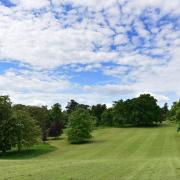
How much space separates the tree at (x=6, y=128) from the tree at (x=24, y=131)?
0.90m

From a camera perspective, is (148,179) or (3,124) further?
(3,124)

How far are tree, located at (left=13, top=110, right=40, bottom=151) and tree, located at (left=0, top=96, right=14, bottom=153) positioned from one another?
897 mm

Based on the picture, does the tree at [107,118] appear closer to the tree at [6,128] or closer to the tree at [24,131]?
the tree at [24,131]

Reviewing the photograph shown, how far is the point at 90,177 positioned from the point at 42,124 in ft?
303

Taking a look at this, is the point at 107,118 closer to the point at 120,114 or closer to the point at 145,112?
the point at 120,114

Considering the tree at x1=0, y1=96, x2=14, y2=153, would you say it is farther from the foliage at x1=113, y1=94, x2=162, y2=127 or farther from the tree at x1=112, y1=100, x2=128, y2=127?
the tree at x1=112, y1=100, x2=128, y2=127

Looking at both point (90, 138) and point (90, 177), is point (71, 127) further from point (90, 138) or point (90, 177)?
point (90, 177)

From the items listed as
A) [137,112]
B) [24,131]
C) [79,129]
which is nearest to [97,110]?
[137,112]

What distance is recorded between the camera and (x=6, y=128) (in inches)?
2677

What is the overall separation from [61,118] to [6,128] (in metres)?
79.9

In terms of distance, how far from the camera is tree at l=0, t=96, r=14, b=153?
2660 inches

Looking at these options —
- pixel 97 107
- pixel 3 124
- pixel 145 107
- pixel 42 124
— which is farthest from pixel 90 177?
pixel 97 107

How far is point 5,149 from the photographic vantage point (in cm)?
6969

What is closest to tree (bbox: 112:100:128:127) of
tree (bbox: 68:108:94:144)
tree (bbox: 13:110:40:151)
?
tree (bbox: 68:108:94:144)
